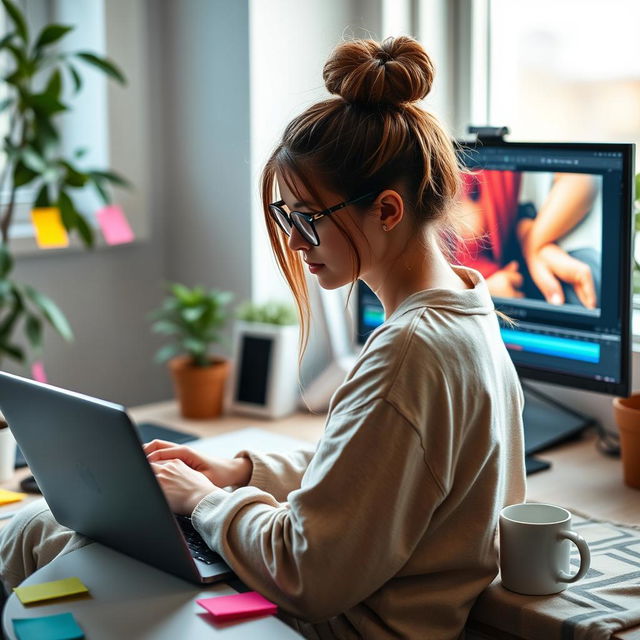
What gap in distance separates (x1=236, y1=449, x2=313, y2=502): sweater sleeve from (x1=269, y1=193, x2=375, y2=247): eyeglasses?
0.34m

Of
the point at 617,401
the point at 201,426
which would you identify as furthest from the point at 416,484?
the point at 201,426

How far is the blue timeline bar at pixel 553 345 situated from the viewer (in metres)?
1.66

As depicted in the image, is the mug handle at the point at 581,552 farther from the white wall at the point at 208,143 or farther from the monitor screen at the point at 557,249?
the white wall at the point at 208,143

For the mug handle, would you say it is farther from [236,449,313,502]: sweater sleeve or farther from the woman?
[236,449,313,502]: sweater sleeve

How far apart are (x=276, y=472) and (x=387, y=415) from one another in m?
0.39

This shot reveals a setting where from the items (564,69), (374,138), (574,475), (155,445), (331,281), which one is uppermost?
(564,69)

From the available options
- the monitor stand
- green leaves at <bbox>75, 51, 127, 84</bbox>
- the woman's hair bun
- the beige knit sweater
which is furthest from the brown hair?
green leaves at <bbox>75, 51, 127, 84</bbox>

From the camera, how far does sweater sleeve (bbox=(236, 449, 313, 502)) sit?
4.63 feet

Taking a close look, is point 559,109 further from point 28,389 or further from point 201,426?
point 28,389

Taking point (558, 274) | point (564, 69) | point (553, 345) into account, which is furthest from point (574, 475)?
point (564, 69)

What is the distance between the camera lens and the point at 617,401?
1.64 meters

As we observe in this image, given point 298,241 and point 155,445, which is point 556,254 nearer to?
point 298,241

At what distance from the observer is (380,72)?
122 cm

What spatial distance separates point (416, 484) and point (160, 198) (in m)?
1.65
